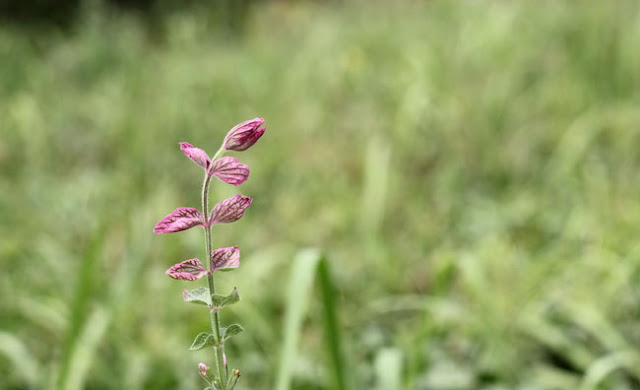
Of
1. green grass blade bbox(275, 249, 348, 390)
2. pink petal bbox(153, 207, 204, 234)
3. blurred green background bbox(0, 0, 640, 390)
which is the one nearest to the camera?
pink petal bbox(153, 207, 204, 234)

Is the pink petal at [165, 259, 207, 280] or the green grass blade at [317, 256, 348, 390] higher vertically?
the green grass blade at [317, 256, 348, 390]

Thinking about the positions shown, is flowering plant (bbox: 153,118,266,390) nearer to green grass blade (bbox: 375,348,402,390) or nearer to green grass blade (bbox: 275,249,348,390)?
green grass blade (bbox: 275,249,348,390)

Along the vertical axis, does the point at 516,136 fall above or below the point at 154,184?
above

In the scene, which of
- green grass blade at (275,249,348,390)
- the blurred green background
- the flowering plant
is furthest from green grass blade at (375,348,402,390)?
the flowering plant

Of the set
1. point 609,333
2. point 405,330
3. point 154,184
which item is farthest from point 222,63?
point 609,333

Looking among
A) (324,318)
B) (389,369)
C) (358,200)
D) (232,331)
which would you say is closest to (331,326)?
(324,318)

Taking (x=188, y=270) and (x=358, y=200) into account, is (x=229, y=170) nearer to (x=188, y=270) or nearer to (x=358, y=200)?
(x=188, y=270)

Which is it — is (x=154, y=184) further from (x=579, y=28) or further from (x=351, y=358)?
(x=579, y=28)
